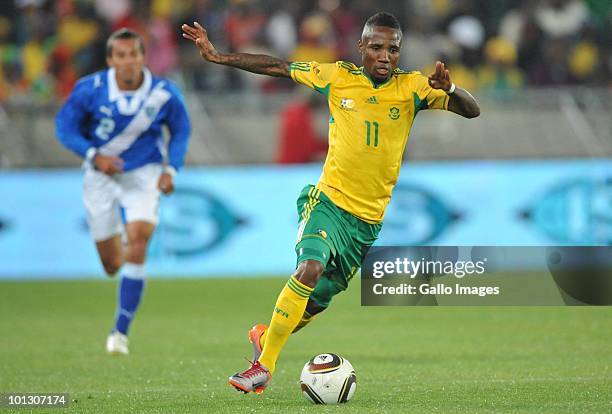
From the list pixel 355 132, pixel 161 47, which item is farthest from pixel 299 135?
pixel 355 132

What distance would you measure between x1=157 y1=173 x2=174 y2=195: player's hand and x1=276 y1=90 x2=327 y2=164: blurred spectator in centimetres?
709

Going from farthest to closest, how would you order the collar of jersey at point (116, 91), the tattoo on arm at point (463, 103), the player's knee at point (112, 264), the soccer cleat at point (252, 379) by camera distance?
the player's knee at point (112, 264) → the collar of jersey at point (116, 91) → the tattoo on arm at point (463, 103) → the soccer cleat at point (252, 379)

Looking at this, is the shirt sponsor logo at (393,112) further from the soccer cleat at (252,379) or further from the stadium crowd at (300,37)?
the stadium crowd at (300,37)

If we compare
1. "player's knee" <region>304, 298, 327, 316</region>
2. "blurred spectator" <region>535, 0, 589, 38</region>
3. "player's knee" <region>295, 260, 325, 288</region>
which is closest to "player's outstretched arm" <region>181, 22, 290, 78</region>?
"player's knee" <region>295, 260, 325, 288</region>

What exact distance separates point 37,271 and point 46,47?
4567 mm

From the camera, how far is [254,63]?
24.5 ft

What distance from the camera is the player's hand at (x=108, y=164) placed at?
10.1 m

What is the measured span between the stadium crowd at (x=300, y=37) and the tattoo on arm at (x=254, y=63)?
35.9 feet

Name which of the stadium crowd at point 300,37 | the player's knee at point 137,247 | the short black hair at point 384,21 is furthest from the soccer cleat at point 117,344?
the stadium crowd at point 300,37

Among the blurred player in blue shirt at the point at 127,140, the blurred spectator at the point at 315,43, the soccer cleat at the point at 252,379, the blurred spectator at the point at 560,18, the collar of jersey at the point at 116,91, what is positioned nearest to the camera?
the soccer cleat at the point at 252,379

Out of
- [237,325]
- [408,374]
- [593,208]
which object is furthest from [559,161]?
[408,374]

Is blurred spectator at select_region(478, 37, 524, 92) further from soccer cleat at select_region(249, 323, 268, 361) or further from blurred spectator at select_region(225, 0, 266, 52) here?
soccer cleat at select_region(249, 323, 268, 361)

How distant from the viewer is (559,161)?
1586cm

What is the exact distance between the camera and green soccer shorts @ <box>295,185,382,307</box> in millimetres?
7258
